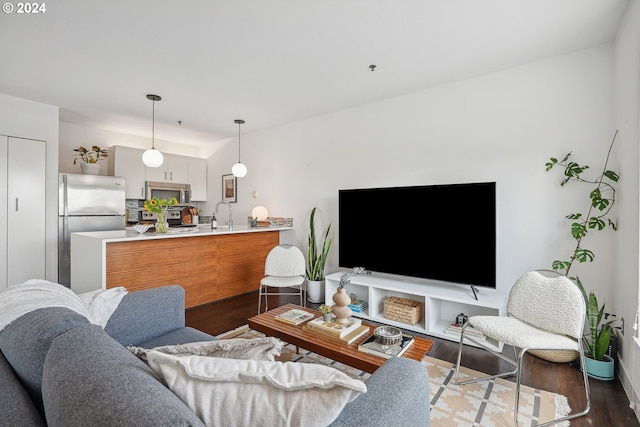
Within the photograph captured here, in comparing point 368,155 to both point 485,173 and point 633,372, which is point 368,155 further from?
point 633,372

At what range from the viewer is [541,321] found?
205 cm

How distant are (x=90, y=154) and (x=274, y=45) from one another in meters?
3.85

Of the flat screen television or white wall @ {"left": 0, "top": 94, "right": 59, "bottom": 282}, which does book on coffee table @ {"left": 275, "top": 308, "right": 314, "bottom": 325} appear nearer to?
the flat screen television

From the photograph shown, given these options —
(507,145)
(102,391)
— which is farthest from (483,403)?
(507,145)

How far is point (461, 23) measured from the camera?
7.32 ft

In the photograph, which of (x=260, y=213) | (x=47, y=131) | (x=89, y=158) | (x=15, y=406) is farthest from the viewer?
(x=260, y=213)

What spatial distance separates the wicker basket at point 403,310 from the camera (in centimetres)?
306

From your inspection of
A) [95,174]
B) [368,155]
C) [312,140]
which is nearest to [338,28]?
[368,155]

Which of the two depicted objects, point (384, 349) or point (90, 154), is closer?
point (384, 349)

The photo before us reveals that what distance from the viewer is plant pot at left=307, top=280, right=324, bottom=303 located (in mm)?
3977

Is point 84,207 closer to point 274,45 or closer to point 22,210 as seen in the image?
point 22,210

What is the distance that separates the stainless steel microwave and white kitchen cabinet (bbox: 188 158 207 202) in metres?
0.11

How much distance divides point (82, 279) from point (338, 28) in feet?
10.9

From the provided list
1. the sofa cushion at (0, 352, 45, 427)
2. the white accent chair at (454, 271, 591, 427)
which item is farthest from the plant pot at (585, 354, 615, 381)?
the sofa cushion at (0, 352, 45, 427)
